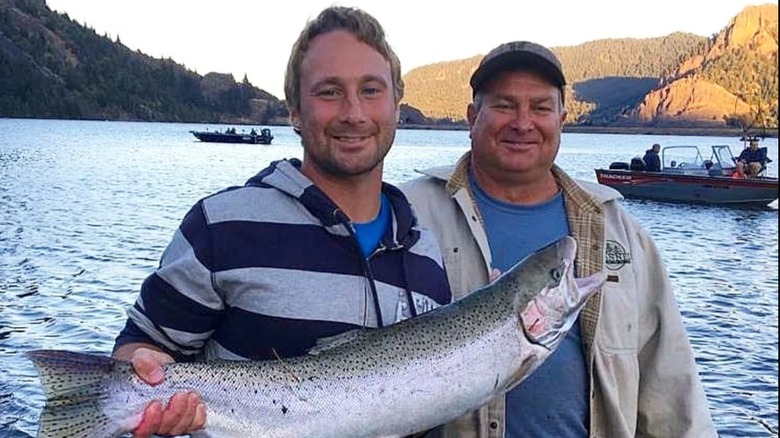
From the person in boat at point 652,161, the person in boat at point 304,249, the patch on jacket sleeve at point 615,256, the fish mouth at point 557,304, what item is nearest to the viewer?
the person in boat at point 304,249

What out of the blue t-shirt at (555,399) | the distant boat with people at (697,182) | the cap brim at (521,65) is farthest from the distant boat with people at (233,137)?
the blue t-shirt at (555,399)

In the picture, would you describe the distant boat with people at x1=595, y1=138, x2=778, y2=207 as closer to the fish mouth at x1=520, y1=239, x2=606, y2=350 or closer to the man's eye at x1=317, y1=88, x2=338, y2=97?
the fish mouth at x1=520, y1=239, x2=606, y2=350

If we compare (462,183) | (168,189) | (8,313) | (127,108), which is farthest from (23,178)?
(127,108)

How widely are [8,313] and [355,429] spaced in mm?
12698

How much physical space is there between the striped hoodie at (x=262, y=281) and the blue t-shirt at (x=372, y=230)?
4 centimetres

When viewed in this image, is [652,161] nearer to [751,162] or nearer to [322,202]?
[751,162]

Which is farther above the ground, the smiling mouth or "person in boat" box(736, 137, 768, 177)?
the smiling mouth

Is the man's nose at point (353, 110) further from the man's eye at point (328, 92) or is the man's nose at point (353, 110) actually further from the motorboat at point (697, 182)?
the motorboat at point (697, 182)

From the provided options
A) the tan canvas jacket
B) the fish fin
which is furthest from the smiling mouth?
the tan canvas jacket

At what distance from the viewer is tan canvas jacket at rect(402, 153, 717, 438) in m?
4.00

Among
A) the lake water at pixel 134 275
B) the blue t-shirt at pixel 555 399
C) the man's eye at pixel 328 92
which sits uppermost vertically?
the man's eye at pixel 328 92

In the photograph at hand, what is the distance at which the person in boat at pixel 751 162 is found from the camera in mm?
29859

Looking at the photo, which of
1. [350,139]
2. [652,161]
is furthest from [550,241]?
[652,161]

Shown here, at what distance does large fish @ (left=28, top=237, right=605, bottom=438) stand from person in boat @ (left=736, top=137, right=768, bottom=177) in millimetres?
28790
